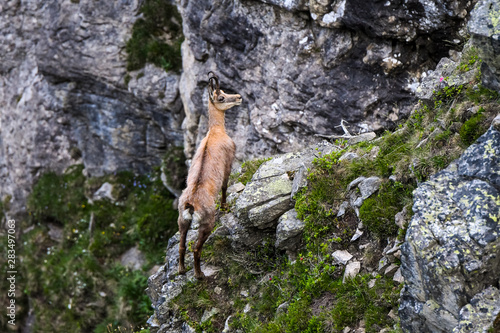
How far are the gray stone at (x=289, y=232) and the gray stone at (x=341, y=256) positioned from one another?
77 centimetres

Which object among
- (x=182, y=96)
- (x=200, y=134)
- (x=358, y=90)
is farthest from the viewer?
(x=182, y=96)

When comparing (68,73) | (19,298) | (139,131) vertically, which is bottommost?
(19,298)

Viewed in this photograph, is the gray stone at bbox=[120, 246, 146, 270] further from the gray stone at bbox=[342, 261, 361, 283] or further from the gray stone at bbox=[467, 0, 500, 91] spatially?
the gray stone at bbox=[467, 0, 500, 91]

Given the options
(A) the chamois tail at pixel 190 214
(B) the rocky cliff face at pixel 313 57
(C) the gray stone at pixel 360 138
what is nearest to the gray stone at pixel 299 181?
(A) the chamois tail at pixel 190 214

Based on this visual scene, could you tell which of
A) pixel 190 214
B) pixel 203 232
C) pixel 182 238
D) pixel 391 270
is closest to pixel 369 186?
pixel 391 270

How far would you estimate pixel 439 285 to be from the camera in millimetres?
4898

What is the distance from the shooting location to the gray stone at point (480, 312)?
4543 mm

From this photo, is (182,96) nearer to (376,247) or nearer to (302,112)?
(302,112)

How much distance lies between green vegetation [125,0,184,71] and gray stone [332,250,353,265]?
39.8 ft

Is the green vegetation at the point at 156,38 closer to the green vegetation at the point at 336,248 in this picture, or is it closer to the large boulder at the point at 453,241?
the green vegetation at the point at 336,248

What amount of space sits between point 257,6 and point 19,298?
1636cm

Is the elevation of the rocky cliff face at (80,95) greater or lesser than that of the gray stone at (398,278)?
lesser

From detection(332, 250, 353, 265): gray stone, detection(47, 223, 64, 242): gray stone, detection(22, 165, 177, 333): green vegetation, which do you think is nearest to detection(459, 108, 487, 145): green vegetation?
detection(332, 250, 353, 265): gray stone

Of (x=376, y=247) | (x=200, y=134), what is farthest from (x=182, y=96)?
(x=376, y=247)
